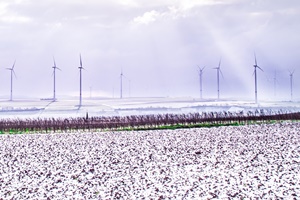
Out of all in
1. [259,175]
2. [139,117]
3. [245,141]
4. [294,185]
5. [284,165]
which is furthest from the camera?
[139,117]

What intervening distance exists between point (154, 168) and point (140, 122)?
23099mm

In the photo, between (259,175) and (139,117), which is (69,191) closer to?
(259,175)

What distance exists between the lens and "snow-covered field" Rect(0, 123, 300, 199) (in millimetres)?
14063

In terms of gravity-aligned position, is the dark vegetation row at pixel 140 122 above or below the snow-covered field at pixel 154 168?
above

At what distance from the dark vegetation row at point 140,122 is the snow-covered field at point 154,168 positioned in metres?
10.1

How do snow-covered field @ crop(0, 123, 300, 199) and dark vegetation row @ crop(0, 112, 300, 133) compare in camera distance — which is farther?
dark vegetation row @ crop(0, 112, 300, 133)

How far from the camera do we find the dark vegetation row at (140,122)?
39594 millimetres

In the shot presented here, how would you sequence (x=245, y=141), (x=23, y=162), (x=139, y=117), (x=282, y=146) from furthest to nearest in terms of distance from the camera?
(x=139, y=117)
(x=245, y=141)
(x=282, y=146)
(x=23, y=162)

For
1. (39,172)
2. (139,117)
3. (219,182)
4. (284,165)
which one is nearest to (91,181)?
(39,172)

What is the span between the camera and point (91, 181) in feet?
52.7

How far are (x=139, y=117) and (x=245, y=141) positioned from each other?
18.3 metres

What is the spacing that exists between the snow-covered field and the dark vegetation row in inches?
399

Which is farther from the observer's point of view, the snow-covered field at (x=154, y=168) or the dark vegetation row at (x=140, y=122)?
the dark vegetation row at (x=140, y=122)

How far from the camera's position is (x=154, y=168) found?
59.3 feet
